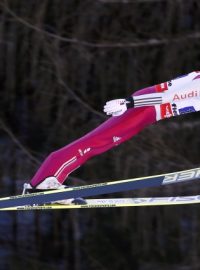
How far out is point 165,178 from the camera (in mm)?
3604

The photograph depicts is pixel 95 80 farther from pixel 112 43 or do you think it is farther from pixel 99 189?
pixel 99 189

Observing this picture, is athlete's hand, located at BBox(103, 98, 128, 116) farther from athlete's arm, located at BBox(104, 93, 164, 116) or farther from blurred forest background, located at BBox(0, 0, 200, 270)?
blurred forest background, located at BBox(0, 0, 200, 270)

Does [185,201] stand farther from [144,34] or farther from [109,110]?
[144,34]

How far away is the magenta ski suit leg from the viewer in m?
3.49

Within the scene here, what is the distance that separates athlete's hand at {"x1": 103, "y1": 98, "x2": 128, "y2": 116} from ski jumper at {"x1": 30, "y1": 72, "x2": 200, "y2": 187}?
0.41 ft

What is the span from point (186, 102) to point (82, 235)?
3759 millimetres

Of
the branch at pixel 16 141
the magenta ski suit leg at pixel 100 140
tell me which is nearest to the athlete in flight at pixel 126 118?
the magenta ski suit leg at pixel 100 140

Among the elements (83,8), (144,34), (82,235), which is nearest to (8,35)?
(83,8)

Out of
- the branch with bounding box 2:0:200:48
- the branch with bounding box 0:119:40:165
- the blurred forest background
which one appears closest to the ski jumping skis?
the blurred forest background

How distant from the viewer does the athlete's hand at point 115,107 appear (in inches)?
130

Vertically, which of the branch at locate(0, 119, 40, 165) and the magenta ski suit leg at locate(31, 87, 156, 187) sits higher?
the branch at locate(0, 119, 40, 165)

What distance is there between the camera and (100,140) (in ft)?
11.7

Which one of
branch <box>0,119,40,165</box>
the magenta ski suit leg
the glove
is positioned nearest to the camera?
the glove

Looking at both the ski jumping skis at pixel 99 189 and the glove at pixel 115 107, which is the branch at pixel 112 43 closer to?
the ski jumping skis at pixel 99 189
